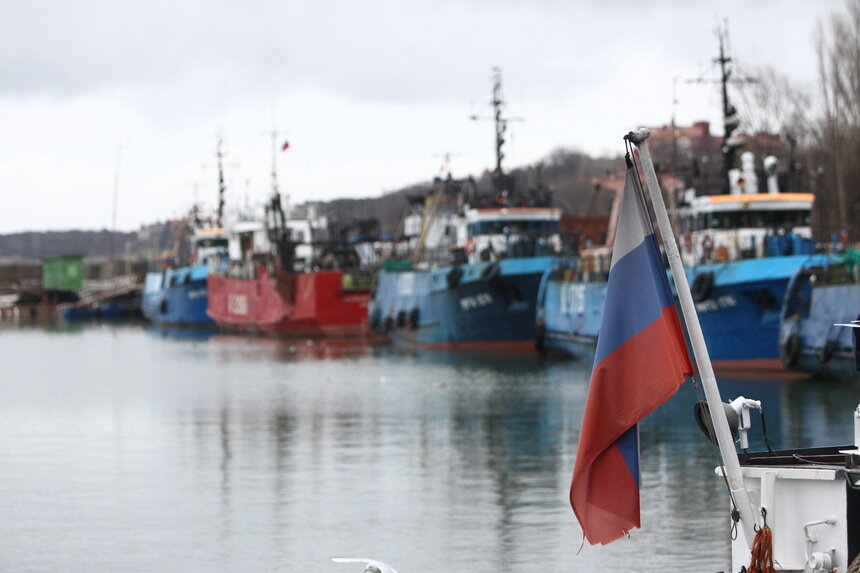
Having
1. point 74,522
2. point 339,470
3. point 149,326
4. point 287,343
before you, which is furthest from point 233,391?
point 149,326

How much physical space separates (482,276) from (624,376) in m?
48.1

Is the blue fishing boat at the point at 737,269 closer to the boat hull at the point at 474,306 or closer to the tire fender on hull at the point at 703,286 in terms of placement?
the tire fender on hull at the point at 703,286

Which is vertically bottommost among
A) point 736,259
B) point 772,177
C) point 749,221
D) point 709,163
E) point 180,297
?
point 180,297

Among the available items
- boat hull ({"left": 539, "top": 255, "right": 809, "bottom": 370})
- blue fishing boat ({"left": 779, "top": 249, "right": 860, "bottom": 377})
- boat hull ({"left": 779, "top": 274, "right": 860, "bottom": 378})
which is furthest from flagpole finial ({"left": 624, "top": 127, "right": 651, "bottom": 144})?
boat hull ({"left": 539, "top": 255, "right": 809, "bottom": 370})

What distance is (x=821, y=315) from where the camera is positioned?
3944cm

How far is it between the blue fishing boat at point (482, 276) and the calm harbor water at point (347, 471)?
25.8 ft

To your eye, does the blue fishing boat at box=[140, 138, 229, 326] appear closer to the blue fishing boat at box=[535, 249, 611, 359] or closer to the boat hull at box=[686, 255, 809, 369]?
the blue fishing boat at box=[535, 249, 611, 359]

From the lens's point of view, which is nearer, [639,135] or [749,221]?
[639,135]

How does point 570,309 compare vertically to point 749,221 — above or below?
below

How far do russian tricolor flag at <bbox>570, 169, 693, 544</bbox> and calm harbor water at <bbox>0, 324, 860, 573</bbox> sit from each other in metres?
6.66

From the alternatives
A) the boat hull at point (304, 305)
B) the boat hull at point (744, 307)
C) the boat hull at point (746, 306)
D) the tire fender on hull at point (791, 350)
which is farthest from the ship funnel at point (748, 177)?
the boat hull at point (304, 305)

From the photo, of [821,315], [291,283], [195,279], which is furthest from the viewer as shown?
[195,279]

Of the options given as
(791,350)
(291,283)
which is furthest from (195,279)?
(791,350)

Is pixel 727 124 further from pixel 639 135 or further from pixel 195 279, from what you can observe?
pixel 195 279
